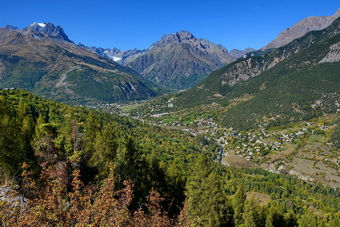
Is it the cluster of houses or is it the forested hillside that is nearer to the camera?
the forested hillside

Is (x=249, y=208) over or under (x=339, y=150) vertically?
under

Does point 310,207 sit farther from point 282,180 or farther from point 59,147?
point 59,147

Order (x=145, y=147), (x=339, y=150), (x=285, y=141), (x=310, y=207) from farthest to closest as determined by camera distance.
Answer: (x=285, y=141) → (x=339, y=150) → (x=145, y=147) → (x=310, y=207)

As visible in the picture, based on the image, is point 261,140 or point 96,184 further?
point 261,140

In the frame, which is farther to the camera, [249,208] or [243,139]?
[243,139]

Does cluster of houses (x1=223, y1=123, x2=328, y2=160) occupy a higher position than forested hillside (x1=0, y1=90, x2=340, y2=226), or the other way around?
cluster of houses (x1=223, y1=123, x2=328, y2=160)

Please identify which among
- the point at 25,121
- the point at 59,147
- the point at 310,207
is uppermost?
the point at 25,121

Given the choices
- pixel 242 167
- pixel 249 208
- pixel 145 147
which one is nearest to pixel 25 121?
pixel 249 208

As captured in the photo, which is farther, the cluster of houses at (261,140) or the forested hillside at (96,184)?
the cluster of houses at (261,140)

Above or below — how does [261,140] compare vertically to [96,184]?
above

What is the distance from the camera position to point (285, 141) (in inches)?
6855

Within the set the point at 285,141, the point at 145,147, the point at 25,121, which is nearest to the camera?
the point at 25,121

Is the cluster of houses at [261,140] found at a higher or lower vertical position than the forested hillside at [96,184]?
higher

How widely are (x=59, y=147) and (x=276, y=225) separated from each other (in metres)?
52.1
